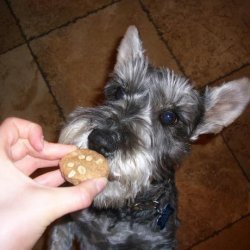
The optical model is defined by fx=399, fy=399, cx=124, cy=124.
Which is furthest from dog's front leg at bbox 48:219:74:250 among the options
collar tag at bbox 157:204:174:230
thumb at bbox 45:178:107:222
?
thumb at bbox 45:178:107:222

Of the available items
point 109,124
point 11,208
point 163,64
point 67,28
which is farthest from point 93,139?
point 67,28

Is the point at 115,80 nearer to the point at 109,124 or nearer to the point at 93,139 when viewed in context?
the point at 109,124

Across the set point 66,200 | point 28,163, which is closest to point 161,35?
point 28,163

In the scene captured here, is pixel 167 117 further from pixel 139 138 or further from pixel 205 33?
pixel 205 33

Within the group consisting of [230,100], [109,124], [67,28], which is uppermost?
[67,28]

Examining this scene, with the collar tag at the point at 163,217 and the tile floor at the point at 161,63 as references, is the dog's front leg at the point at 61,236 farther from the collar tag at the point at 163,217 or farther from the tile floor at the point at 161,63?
the tile floor at the point at 161,63

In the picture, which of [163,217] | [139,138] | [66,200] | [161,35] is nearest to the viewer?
[66,200]
